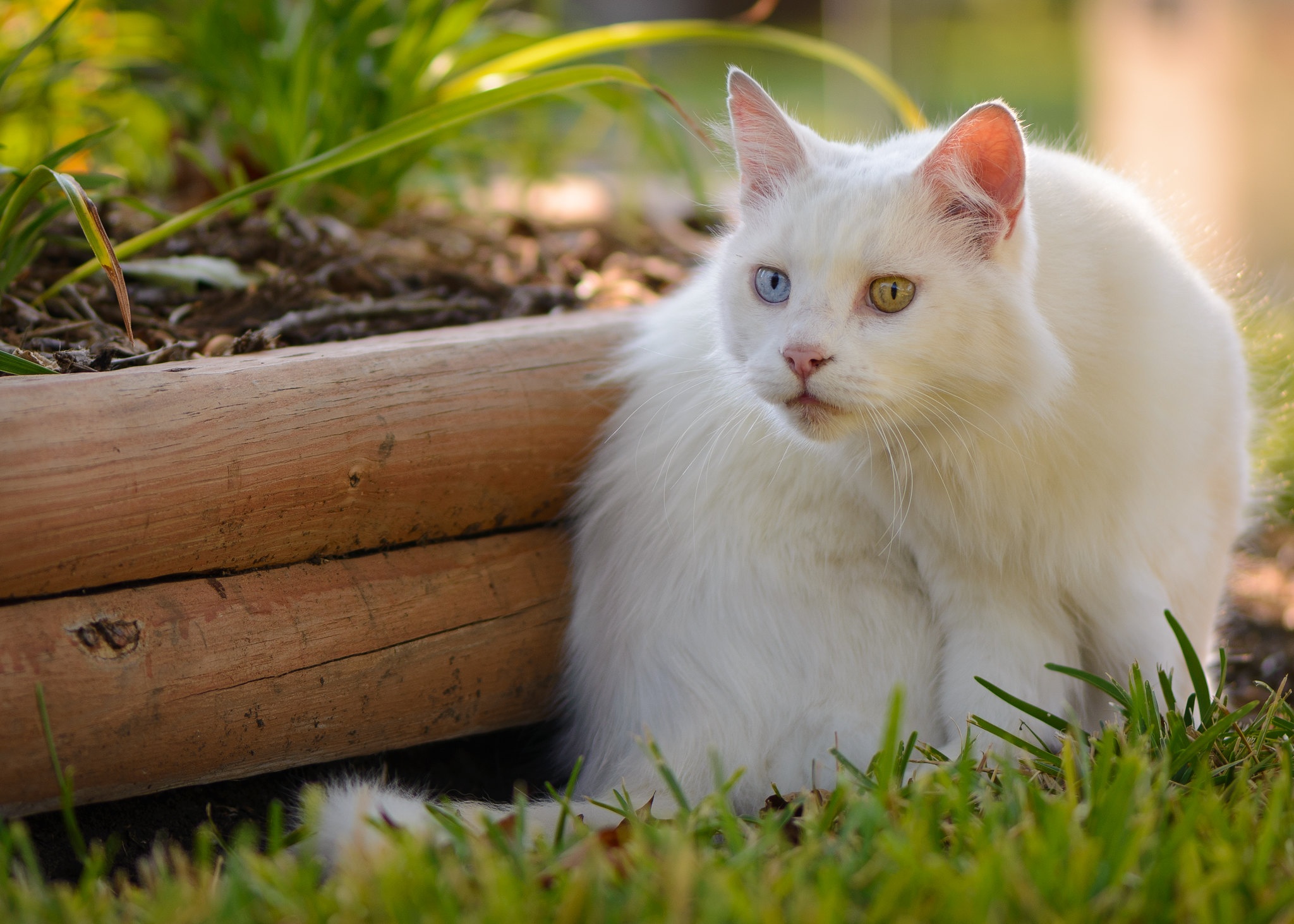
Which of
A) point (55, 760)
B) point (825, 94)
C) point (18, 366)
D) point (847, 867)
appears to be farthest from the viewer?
point (825, 94)

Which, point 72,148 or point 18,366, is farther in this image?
point 72,148

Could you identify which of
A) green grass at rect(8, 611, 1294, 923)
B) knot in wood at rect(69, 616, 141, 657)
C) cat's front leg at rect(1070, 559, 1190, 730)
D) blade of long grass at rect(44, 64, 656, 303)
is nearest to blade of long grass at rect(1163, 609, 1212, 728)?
cat's front leg at rect(1070, 559, 1190, 730)

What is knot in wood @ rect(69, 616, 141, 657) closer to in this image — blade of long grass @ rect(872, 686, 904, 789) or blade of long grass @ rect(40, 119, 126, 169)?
blade of long grass @ rect(40, 119, 126, 169)

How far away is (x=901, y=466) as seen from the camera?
173 centimetres

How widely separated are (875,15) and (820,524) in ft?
19.4

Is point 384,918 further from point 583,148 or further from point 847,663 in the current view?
point 583,148

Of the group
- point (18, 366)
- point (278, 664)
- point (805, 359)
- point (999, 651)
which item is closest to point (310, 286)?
point (18, 366)

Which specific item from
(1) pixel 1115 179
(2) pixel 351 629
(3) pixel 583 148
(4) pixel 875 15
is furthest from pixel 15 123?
(4) pixel 875 15

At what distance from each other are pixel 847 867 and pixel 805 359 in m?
0.67

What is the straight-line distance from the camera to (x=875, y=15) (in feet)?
22.7

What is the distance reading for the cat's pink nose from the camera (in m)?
1.53

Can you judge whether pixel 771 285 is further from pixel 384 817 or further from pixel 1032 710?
pixel 384 817

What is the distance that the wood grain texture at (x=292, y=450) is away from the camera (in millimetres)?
1536

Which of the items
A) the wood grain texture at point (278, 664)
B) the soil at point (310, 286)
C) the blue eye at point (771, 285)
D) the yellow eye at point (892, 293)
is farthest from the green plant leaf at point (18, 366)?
the yellow eye at point (892, 293)
